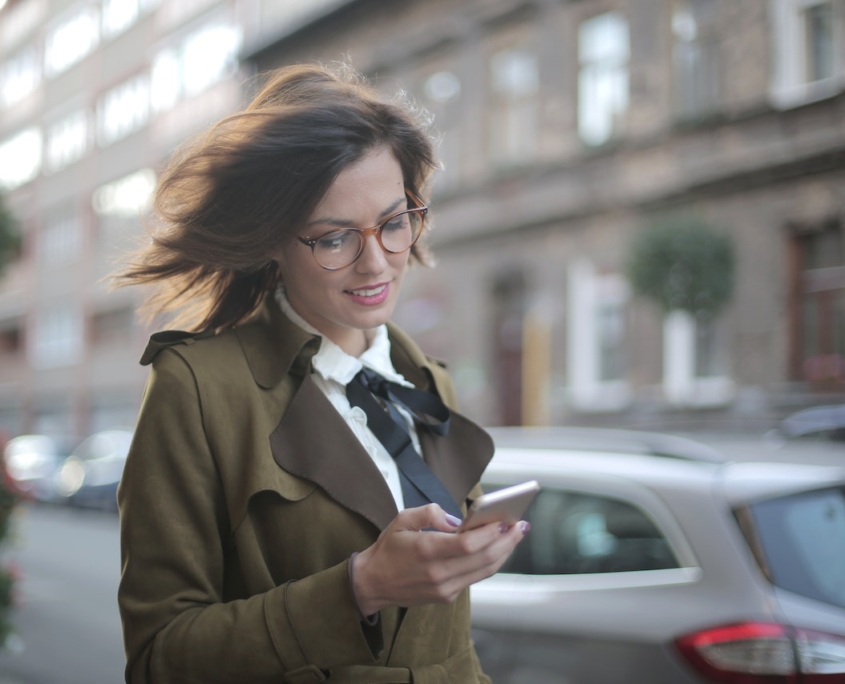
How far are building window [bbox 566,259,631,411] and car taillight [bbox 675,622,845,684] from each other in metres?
13.8

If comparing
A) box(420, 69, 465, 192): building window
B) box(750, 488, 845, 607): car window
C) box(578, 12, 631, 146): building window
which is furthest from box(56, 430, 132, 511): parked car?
box(750, 488, 845, 607): car window

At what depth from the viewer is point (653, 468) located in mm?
3793

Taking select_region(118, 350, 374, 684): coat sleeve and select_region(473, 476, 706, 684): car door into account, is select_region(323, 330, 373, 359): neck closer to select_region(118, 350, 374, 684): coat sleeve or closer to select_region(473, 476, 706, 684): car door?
select_region(118, 350, 374, 684): coat sleeve

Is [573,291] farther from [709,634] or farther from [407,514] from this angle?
[407,514]

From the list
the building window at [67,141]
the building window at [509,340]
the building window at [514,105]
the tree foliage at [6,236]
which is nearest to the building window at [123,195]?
the building window at [67,141]

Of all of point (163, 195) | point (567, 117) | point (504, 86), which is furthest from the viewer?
point (504, 86)

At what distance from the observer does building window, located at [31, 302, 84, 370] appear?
129 feet

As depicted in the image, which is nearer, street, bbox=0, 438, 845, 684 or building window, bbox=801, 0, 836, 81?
street, bbox=0, 438, 845, 684

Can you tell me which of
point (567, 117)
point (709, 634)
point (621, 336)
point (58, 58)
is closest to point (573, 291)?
point (621, 336)

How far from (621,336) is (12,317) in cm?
3421

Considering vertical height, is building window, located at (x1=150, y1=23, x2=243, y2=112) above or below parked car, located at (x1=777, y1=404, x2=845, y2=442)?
above

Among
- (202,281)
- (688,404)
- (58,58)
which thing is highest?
(58,58)

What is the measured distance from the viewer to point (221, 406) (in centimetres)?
184

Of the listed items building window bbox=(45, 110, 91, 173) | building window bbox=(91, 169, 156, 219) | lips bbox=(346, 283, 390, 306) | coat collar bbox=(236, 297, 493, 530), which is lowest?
coat collar bbox=(236, 297, 493, 530)
